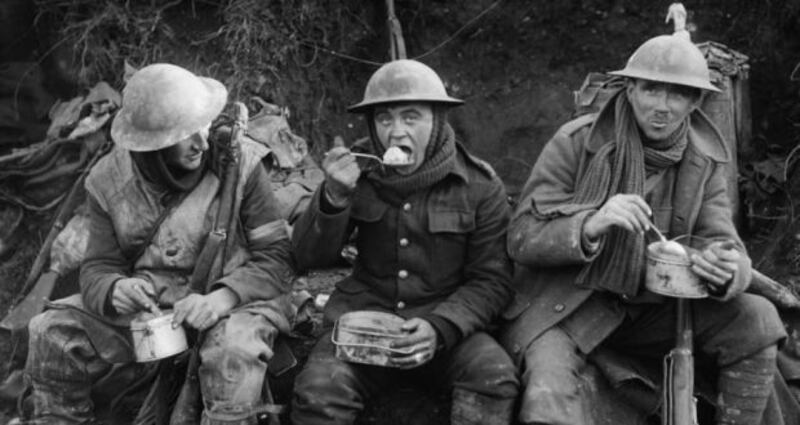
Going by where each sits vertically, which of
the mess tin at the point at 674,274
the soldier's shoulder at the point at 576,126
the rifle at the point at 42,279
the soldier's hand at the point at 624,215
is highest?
the soldier's shoulder at the point at 576,126

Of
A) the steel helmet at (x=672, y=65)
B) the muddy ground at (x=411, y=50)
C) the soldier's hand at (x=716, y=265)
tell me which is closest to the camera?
the soldier's hand at (x=716, y=265)

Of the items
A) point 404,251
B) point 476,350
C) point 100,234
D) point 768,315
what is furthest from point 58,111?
point 768,315

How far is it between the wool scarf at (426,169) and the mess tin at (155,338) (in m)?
1.04

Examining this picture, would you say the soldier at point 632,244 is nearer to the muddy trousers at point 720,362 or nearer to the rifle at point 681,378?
the muddy trousers at point 720,362

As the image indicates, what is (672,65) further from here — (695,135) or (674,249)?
(674,249)

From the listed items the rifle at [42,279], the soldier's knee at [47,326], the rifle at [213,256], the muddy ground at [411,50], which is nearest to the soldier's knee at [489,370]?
the rifle at [213,256]

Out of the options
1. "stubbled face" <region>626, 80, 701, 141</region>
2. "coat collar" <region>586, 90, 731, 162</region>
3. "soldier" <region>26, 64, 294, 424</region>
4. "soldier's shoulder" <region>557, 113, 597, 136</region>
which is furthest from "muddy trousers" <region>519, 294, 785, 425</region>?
"soldier" <region>26, 64, 294, 424</region>

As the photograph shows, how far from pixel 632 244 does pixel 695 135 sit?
63 cm

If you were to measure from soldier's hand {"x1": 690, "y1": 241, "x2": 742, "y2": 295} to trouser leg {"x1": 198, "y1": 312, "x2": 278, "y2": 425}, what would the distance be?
1.74 metres

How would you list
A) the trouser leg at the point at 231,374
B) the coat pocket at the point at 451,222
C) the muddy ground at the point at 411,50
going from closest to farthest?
the trouser leg at the point at 231,374 → the coat pocket at the point at 451,222 → the muddy ground at the point at 411,50

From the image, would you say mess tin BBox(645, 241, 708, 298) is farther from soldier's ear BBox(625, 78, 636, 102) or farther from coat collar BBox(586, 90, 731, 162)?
soldier's ear BBox(625, 78, 636, 102)

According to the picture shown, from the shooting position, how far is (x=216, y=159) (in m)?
4.50

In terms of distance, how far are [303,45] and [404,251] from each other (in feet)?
8.76

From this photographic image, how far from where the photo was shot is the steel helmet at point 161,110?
4.21 metres
